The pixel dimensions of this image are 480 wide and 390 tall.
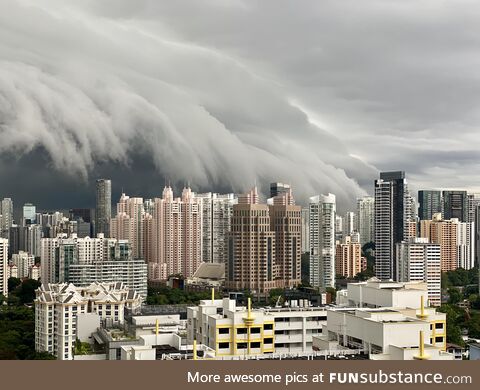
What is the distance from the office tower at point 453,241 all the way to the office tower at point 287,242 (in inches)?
95.7

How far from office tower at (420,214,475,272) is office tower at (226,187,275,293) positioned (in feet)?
9.93

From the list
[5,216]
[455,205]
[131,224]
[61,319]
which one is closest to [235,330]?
[61,319]

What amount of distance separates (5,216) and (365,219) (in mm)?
6326

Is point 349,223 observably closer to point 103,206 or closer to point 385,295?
point 103,206

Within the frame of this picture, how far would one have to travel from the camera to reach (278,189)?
1137 cm

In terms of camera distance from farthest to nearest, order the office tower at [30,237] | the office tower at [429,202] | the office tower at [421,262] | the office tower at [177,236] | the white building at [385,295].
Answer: the office tower at [429,202] < the office tower at [30,237] < the office tower at [177,236] < the office tower at [421,262] < the white building at [385,295]

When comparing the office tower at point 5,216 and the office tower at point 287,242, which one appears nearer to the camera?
the office tower at point 287,242

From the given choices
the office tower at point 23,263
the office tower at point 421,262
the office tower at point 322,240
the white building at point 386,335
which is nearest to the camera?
the white building at point 386,335

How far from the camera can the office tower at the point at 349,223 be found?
41.3 feet

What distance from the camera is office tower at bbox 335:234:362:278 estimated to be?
11.6 meters

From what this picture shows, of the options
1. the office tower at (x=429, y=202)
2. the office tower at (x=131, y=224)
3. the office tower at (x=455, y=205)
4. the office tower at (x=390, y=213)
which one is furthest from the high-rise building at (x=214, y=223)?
the office tower at (x=455, y=205)

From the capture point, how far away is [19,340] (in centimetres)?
575

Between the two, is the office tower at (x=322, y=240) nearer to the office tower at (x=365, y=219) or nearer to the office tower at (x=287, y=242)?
the office tower at (x=287, y=242)
